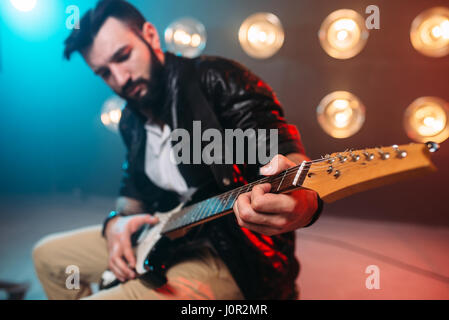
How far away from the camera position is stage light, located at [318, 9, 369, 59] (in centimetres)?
135

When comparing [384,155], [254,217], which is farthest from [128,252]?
[384,155]

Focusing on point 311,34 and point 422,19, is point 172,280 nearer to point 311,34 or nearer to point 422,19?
point 311,34

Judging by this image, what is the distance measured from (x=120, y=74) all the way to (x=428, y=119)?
1622 millimetres

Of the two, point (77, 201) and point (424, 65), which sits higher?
point (424, 65)

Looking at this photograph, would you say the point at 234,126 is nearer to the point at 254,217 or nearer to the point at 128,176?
the point at 254,217

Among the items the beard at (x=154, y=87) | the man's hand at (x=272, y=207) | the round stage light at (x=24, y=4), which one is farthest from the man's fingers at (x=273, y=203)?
the round stage light at (x=24, y=4)

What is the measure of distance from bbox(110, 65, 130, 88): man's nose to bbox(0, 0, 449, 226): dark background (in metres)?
0.51

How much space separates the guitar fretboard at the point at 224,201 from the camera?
23.8 inches

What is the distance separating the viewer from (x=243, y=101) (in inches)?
39.5

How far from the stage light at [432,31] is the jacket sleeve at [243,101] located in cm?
98

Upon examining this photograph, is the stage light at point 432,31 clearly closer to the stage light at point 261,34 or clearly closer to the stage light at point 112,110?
the stage light at point 261,34

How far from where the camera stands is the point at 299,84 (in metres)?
1.75
